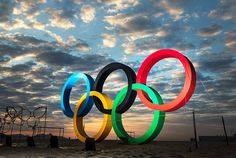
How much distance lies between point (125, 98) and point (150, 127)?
3.20m

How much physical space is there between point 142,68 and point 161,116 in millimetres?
4107

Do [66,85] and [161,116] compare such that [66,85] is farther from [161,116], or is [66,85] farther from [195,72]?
[195,72]

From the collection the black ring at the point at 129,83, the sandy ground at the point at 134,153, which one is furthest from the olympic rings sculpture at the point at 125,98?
the sandy ground at the point at 134,153

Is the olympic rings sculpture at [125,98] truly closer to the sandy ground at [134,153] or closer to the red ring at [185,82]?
the red ring at [185,82]

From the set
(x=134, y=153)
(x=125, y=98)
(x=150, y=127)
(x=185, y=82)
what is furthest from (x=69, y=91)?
(x=185, y=82)

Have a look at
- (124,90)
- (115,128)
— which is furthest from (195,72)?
(115,128)

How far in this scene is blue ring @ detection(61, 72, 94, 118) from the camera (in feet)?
83.7

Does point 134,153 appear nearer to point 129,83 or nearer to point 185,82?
point 185,82

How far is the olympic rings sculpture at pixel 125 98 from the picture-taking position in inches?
742

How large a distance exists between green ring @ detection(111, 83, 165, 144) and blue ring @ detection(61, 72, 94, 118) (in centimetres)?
351

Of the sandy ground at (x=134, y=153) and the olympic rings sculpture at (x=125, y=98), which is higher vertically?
the olympic rings sculpture at (x=125, y=98)

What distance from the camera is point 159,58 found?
69.2 ft

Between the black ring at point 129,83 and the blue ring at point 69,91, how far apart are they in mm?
901

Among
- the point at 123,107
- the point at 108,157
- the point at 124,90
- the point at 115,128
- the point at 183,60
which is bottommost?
the point at 108,157
